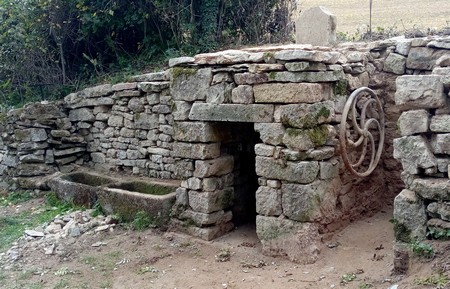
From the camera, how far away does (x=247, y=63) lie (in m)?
6.07

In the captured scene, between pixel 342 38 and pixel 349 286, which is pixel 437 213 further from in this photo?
pixel 342 38

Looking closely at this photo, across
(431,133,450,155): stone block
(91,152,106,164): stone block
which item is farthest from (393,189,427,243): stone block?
(91,152,106,164): stone block

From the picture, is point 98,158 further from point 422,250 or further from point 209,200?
point 422,250

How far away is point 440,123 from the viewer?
4.08 meters

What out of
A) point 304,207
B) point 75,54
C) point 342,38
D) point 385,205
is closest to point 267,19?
point 342,38

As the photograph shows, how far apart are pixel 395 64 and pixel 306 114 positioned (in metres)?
1.81

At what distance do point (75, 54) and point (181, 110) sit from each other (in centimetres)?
468

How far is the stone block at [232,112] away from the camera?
5.97 metres

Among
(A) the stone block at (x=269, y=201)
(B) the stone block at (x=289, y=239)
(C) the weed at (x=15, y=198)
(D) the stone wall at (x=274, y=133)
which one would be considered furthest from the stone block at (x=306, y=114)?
(C) the weed at (x=15, y=198)

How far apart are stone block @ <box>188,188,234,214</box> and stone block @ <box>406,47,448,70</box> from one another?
280 cm

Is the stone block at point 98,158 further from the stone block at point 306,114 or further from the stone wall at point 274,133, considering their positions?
the stone block at point 306,114

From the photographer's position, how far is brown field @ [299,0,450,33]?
9.27 meters

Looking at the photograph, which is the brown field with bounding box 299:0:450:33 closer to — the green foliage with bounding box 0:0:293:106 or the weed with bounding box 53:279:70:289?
the green foliage with bounding box 0:0:293:106

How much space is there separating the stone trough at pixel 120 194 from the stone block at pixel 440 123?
3.78 m
